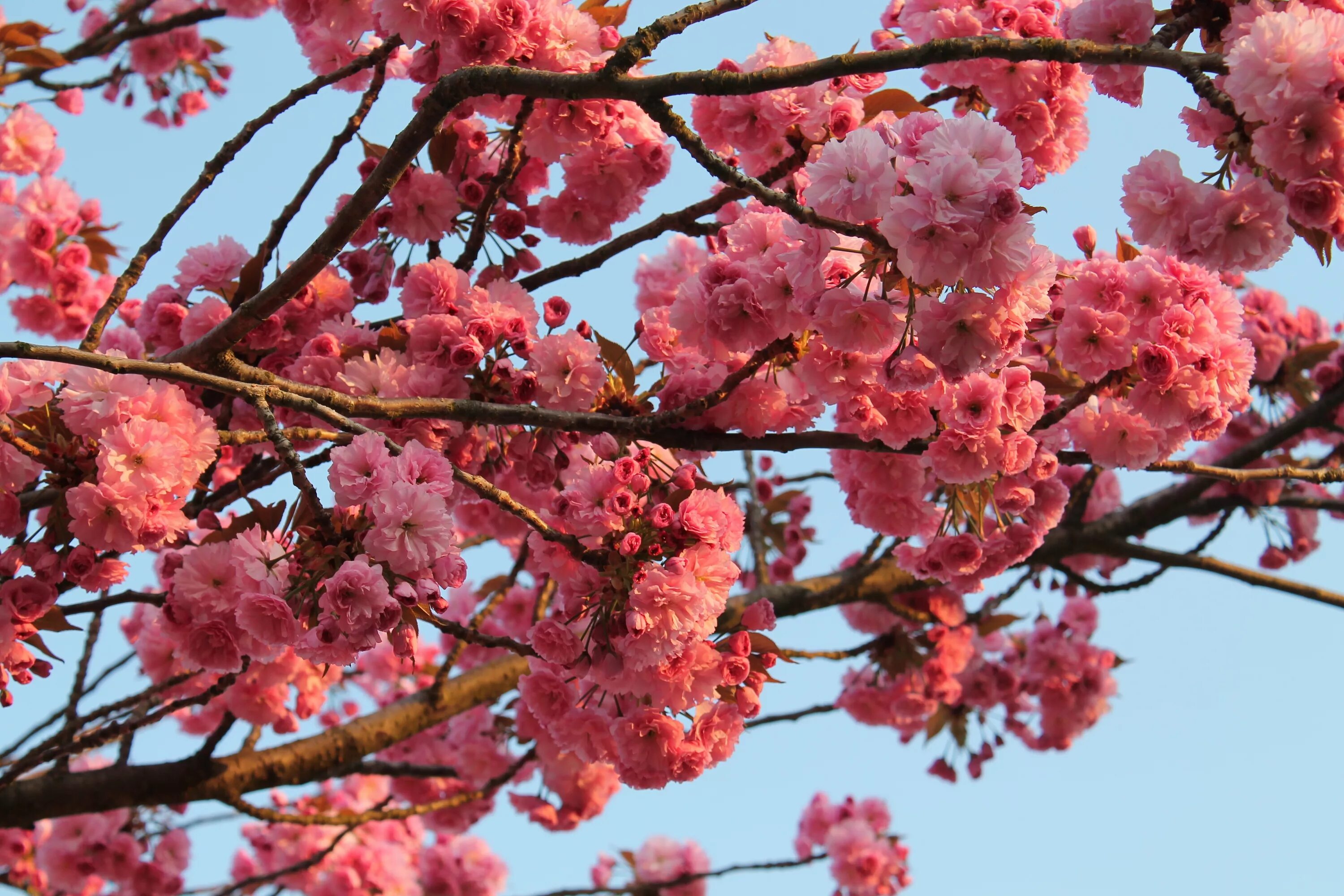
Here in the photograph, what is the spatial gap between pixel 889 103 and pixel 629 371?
82cm

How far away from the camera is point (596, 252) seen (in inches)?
111

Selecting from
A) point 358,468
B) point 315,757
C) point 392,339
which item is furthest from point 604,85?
point 315,757

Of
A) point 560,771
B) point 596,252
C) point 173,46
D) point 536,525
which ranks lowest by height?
Result: point 536,525

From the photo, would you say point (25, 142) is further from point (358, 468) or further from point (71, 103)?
point (358, 468)

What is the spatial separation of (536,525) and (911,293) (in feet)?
2.47

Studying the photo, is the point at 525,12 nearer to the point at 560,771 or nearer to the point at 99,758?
the point at 560,771

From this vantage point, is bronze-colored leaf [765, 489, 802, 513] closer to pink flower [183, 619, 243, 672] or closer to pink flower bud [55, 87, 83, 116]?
pink flower [183, 619, 243, 672]

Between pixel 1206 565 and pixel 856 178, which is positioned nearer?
pixel 856 178

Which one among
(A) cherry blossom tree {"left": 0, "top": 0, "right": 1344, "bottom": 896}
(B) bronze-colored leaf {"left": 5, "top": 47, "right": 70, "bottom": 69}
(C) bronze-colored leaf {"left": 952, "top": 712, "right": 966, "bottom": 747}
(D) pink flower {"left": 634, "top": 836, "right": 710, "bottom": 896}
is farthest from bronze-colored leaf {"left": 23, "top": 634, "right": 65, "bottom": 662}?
(D) pink flower {"left": 634, "top": 836, "right": 710, "bottom": 896}

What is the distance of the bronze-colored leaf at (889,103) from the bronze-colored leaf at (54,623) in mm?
1929

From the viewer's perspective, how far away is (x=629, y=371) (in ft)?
7.98

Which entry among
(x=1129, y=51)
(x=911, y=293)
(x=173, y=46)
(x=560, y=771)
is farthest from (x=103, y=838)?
(x=1129, y=51)

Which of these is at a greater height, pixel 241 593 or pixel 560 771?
pixel 560 771

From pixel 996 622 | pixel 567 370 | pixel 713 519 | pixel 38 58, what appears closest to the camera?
pixel 713 519
